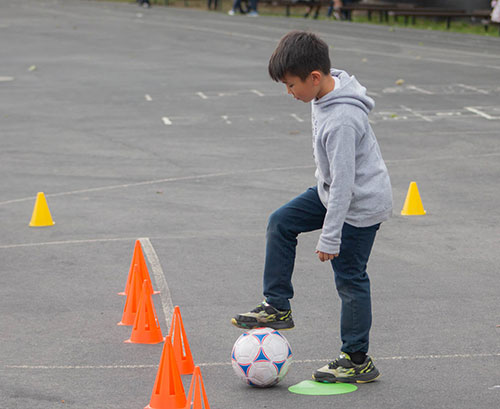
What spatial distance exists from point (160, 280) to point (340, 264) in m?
2.57

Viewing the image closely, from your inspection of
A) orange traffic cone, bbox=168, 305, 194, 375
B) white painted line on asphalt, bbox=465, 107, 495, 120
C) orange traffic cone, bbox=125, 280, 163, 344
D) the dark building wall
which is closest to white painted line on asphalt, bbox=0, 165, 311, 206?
orange traffic cone, bbox=125, 280, 163, 344

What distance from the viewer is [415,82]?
21031 mm

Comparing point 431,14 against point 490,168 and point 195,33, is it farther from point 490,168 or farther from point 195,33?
point 490,168

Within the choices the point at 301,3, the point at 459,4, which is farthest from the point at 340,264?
the point at 301,3

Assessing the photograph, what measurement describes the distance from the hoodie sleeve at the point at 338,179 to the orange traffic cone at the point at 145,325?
58.4 inches

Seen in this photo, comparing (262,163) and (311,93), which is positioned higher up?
(311,93)

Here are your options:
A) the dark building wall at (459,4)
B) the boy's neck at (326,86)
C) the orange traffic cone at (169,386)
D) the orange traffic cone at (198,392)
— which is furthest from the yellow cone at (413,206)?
the dark building wall at (459,4)

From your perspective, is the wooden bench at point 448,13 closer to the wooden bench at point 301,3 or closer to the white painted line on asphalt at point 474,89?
the wooden bench at point 301,3

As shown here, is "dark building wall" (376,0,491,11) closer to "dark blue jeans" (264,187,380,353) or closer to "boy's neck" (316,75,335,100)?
"dark blue jeans" (264,187,380,353)

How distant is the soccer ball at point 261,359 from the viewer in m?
5.30

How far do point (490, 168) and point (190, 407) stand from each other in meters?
8.13

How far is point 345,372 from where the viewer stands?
5.38 metres

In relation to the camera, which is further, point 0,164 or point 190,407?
point 0,164

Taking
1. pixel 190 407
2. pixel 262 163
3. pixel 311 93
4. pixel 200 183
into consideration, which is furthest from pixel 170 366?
pixel 262 163
